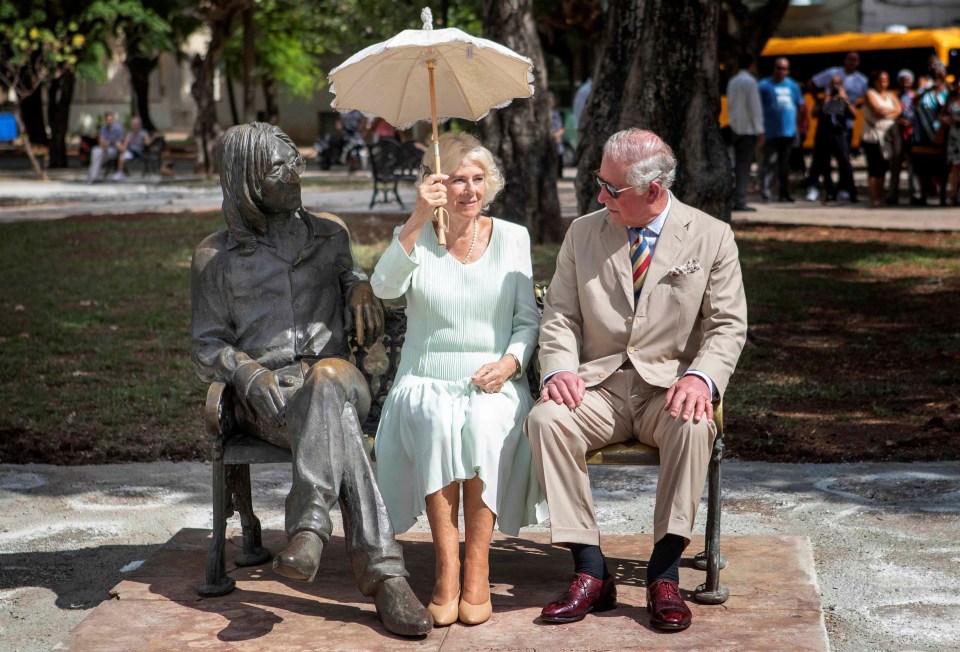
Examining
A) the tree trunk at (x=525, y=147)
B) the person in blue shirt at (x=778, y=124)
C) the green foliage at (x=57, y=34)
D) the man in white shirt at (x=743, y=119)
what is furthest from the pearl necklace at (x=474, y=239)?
the green foliage at (x=57, y=34)

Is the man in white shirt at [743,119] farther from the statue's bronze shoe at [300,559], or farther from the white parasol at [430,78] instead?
the statue's bronze shoe at [300,559]

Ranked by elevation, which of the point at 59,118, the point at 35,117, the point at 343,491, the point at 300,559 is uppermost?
the point at 35,117

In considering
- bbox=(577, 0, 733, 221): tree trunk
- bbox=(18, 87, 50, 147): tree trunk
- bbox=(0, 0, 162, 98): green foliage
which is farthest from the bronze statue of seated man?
bbox=(18, 87, 50, 147): tree trunk

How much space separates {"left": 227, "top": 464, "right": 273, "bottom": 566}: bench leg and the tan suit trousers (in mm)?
1169

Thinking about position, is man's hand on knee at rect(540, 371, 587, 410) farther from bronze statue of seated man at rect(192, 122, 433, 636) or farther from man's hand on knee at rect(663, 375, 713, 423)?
bronze statue of seated man at rect(192, 122, 433, 636)

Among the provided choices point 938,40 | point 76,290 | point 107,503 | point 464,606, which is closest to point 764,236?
point 76,290

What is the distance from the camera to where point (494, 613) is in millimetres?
4215

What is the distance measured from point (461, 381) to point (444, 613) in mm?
782

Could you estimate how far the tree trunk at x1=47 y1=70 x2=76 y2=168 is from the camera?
3372cm

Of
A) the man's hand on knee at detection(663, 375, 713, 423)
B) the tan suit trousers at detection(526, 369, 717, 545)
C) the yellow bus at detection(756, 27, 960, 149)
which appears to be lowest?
the tan suit trousers at detection(526, 369, 717, 545)

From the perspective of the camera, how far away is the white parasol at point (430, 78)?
4.62 m

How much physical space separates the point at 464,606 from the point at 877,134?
48.4 feet

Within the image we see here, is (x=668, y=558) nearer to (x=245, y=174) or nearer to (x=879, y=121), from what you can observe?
(x=245, y=174)

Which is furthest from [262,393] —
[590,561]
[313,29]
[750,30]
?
[313,29]
